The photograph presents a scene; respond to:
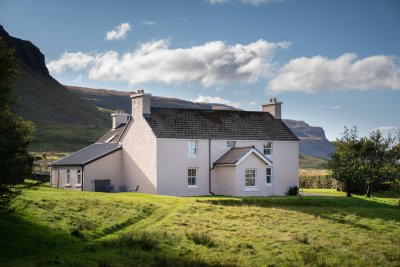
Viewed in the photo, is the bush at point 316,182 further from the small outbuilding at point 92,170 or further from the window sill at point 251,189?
the small outbuilding at point 92,170

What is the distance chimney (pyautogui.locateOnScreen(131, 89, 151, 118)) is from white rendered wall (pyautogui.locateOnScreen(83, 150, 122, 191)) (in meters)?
5.14

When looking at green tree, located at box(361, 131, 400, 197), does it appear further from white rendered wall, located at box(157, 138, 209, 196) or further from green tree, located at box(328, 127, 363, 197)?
white rendered wall, located at box(157, 138, 209, 196)

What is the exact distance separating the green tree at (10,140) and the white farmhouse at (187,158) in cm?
2838

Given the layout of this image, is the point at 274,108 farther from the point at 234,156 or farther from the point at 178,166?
the point at 178,166

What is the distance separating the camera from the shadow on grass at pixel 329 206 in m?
43.3

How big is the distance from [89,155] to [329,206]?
25.3 m

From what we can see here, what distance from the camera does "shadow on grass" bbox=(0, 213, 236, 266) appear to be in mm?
23938

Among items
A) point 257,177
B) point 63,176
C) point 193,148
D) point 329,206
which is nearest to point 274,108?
point 257,177

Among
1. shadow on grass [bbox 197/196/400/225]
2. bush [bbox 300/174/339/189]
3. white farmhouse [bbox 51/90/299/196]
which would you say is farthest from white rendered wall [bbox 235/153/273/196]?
bush [bbox 300/174/339/189]

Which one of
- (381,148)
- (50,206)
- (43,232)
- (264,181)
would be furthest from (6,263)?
(381,148)

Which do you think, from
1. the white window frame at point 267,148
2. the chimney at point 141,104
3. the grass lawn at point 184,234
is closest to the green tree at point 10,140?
the grass lawn at point 184,234

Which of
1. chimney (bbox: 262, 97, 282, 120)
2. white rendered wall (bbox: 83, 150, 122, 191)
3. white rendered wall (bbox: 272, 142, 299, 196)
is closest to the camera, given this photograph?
white rendered wall (bbox: 83, 150, 122, 191)

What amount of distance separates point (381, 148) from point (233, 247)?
109ft

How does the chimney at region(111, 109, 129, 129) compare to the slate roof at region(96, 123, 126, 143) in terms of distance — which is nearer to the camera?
the slate roof at region(96, 123, 126, 143)
